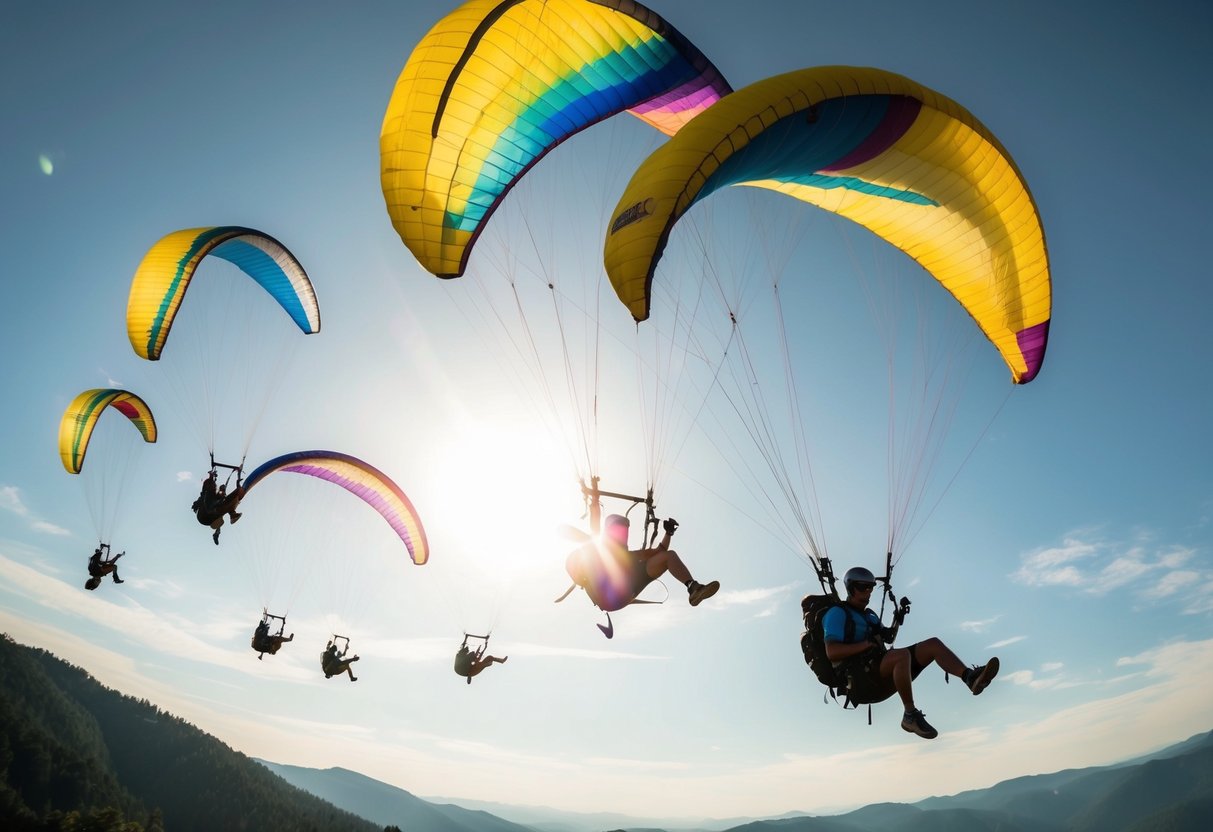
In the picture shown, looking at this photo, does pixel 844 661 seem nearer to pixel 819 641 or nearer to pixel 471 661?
pixel 819 641

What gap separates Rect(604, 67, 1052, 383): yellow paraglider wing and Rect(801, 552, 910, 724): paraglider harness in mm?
3473

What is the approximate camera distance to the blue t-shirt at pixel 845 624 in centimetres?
594

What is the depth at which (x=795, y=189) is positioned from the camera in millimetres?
10492

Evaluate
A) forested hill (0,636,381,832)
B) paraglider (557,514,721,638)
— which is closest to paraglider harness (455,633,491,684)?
paraglider (557,514,721,638)

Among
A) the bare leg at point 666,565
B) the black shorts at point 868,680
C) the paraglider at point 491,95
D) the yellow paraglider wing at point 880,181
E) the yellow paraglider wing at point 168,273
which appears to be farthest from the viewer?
the yellow paraglider wing at point 168,273

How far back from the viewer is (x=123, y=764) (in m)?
117

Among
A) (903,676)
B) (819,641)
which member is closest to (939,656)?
(903,676)

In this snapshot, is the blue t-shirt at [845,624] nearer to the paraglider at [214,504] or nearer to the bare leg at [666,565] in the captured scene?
the bare leg at [666,565]

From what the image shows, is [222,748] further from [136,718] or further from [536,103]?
[536,103]

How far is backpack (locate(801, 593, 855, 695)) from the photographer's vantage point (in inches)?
249

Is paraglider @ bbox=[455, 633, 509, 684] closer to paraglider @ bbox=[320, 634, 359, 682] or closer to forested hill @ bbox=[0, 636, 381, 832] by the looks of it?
paraglider @ bbox=[320, 634, 359, 682]

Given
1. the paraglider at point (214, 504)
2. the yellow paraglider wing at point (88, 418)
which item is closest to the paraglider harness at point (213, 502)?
the paraglider at point (214, 504)

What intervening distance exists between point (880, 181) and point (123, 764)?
520ft

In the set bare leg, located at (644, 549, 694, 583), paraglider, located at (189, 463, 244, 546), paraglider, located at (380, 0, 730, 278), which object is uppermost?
paraglider, located at (380, 0, 730, 278)
